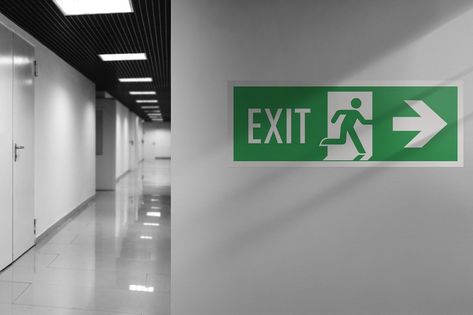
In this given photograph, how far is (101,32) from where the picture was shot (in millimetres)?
4117

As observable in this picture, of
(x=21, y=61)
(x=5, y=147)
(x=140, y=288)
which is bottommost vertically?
(x=140, y=288)

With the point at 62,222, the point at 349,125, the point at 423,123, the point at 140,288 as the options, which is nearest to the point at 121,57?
the point at 62,222

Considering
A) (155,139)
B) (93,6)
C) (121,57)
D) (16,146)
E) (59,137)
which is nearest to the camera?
(93,6)

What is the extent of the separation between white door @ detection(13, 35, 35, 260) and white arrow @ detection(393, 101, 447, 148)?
4090 mm

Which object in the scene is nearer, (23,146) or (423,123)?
(423,123)

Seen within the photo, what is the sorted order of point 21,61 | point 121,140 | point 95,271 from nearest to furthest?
point 95,271
point 21,61
point 121,140

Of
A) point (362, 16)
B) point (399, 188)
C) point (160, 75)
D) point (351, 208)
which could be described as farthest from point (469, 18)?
point (160, 75)

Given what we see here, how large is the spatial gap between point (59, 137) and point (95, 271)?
2.98 meters

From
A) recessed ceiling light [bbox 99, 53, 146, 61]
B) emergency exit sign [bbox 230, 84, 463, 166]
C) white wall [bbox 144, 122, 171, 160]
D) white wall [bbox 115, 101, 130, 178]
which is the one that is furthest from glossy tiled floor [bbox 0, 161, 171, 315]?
white wall [bbox 144, 122, 171, 160]

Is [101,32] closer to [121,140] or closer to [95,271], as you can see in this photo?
[95,271]

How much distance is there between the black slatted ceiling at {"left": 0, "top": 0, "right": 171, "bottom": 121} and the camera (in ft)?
11.4

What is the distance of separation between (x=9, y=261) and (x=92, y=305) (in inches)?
62.5

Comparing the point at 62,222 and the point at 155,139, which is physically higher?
the point at 155,139

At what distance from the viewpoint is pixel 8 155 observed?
12.0 ft
